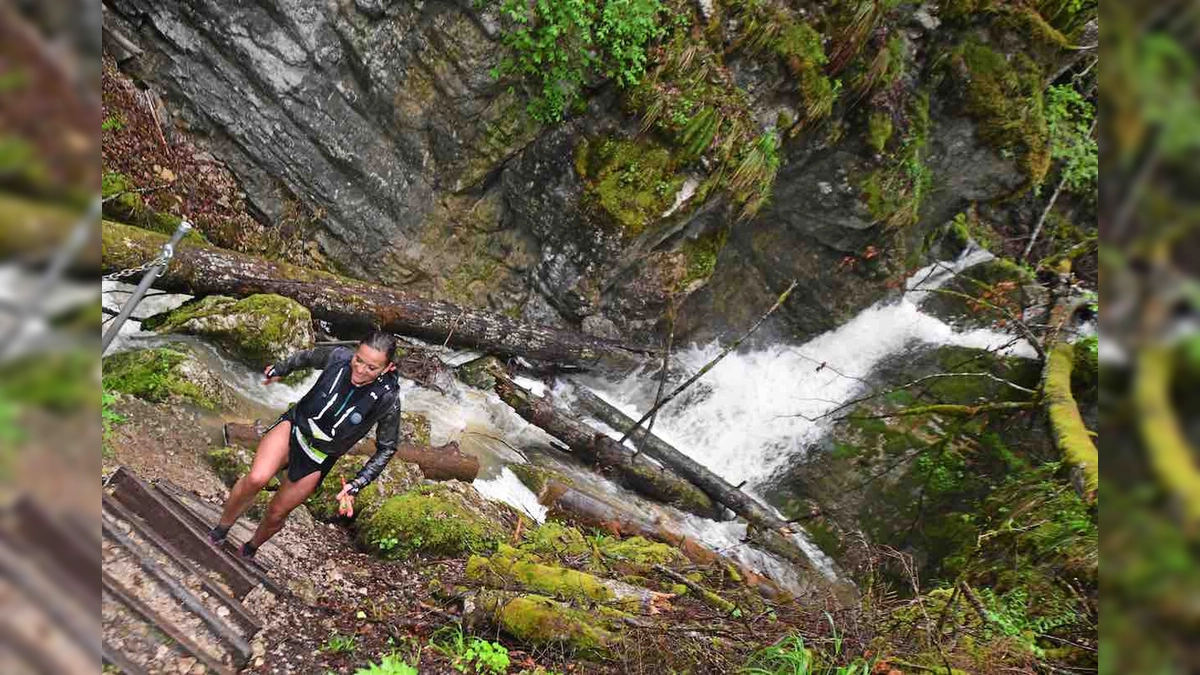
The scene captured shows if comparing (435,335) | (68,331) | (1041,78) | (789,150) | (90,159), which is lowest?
(435,335)

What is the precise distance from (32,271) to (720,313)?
980 cm

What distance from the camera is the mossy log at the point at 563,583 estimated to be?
3.98m

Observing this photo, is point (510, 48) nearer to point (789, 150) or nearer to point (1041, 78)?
point (789, 150)

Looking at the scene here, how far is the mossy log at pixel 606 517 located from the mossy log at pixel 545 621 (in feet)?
9.44

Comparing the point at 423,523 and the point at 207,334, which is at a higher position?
the point at 207,334

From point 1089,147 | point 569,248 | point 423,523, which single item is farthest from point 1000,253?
point 423,523

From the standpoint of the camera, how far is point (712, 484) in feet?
26.9

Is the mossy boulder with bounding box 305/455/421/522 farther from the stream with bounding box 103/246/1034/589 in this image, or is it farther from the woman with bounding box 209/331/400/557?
the woman with bounding box 209/331/400/557

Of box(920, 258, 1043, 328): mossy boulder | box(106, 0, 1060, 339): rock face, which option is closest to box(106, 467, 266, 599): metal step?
box(106, 0, 1060, 339): rock face

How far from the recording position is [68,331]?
59cm

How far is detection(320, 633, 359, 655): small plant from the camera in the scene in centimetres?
333

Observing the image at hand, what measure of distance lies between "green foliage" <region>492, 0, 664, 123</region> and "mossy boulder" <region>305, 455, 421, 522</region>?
443 cm

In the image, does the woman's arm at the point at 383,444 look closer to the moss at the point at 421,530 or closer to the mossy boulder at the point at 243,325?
the moss at the point at 421,530

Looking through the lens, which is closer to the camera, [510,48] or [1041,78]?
[510,48]
